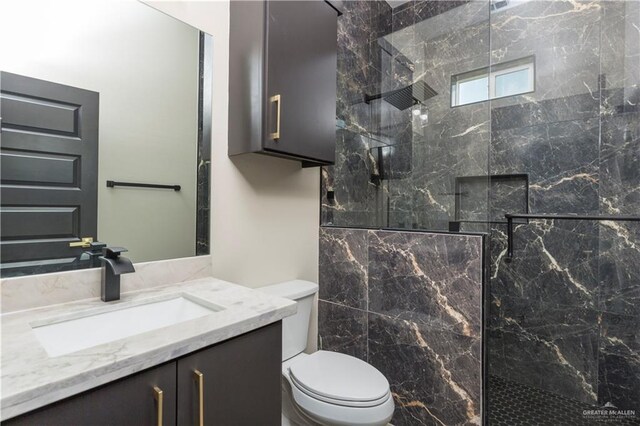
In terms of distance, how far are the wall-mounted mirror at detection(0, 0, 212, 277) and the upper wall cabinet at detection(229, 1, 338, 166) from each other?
6.4 inches

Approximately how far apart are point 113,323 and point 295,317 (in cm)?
88

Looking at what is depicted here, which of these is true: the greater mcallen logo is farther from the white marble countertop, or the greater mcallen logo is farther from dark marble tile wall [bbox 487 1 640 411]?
the white marble countertop

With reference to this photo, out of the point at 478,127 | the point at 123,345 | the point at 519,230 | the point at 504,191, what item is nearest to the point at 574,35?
the point at 478,127

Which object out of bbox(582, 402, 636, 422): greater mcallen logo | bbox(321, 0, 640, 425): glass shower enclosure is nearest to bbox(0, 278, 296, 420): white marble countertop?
bbox(321, 0, 640, 425): glass shower enclosure

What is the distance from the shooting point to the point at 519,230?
225 centimetres

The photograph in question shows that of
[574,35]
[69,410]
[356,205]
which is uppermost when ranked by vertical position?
[574,35]

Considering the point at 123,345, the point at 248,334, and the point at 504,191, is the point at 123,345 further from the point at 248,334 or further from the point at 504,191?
the point at 504,191

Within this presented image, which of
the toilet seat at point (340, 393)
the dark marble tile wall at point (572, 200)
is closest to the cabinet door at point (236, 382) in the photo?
the toilet seat at point (340, 393)

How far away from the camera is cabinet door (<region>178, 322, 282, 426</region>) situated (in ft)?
2.45

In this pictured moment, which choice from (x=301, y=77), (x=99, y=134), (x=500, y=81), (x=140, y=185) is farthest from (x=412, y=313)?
(x=500, y=81)

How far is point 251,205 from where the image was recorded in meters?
1.62

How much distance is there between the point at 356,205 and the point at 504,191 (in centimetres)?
115

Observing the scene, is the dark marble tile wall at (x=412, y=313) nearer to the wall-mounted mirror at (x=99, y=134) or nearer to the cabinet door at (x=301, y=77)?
the cabinet door at (x=301, y=77)

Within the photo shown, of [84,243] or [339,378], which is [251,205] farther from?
[339,378]
